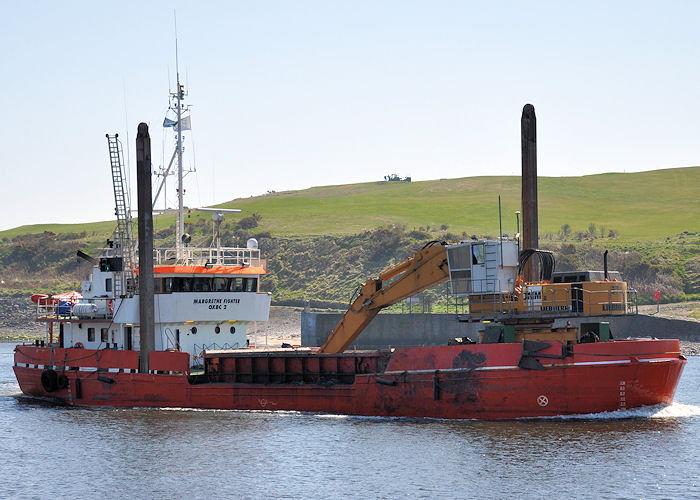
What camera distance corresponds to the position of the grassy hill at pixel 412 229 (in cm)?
8812

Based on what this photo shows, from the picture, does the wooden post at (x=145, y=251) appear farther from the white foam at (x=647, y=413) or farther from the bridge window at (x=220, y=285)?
the white foam at (x=647, y=413)

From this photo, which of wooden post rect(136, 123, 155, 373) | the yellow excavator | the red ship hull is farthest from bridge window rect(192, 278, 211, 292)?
the yellow excavator

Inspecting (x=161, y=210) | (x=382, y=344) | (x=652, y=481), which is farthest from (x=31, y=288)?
(x=652, y=481)

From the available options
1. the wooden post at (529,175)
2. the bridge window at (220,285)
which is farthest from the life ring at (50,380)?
the wooden post at (529,175)

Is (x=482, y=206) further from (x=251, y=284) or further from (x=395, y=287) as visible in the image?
(x=395, y=287)

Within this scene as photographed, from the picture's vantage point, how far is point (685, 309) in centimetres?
7012

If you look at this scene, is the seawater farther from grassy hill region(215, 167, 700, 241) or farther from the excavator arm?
grassy hill region(215, 167, 700, 241)

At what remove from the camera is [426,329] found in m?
60.5

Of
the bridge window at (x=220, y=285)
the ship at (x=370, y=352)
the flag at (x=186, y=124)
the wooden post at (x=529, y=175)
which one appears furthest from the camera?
the flag at (x=186, y=124)

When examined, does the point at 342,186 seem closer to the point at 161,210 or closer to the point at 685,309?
the point at 685,309

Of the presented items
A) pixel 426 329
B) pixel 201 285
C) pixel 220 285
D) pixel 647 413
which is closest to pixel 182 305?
pixel 201 285

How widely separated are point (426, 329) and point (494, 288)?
30.6m

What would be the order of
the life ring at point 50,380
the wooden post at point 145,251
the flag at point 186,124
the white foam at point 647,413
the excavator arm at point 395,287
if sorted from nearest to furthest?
1. the white foam at point 647,413
2. the excavator arm at point 395,287
3. the wooden post at point 145,251
4. the life ring at point 50,380
5. the flag at point 186,124

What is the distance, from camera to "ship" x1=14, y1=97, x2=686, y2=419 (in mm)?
28062
